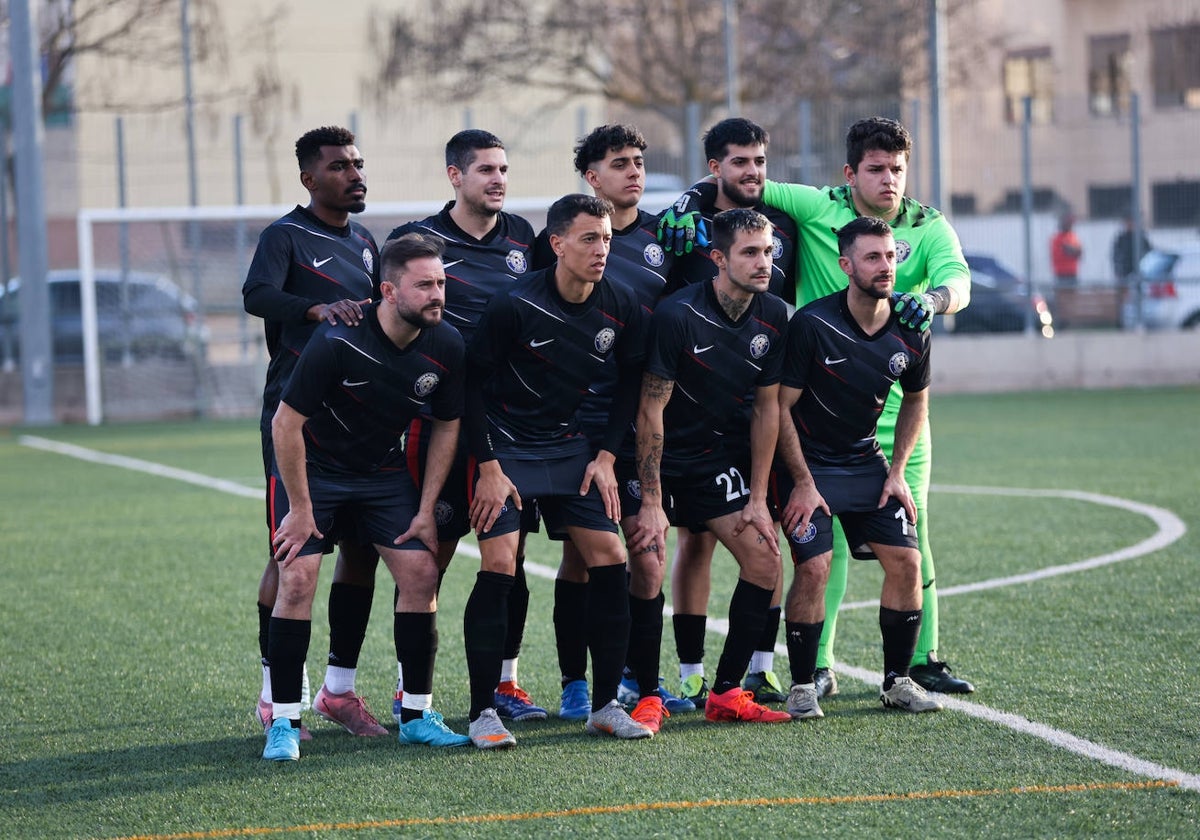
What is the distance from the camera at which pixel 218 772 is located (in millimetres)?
5121

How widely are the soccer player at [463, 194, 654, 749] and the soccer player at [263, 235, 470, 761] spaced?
0.52ft

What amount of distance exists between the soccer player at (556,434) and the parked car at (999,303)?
1589 cm

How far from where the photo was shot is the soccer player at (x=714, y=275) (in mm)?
5965

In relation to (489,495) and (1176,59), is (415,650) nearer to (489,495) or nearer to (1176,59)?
(489,495)

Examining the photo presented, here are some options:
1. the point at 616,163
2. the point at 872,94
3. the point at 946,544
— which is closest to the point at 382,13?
the point at 872,94

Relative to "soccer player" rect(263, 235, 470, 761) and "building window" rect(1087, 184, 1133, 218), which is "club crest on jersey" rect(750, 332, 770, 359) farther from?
"building window" rect(1087, 184, 1133, 218)

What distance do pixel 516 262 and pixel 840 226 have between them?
132cm

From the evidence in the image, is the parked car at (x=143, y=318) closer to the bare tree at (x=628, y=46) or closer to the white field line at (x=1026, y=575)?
the white field line at (x=1026, y=575)

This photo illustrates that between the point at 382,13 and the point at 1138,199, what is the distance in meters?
17.1

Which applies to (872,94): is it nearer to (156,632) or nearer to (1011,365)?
(1011,365)

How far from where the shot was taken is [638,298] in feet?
18.7

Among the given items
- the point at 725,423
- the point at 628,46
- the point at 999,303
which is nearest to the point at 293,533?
the point at 725,423

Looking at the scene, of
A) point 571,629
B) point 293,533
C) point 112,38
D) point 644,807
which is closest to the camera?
point 644,807

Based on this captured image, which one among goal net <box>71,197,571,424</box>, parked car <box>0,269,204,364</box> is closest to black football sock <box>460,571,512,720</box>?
goal net <box>71,197,571,424</box>
